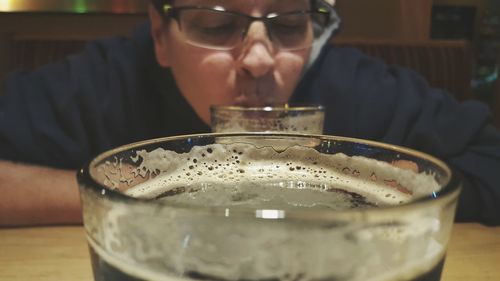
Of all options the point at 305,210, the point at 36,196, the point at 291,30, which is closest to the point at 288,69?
the point at 291,30

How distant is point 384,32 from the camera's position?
3299mm

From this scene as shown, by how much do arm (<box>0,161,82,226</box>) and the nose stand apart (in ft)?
1.29

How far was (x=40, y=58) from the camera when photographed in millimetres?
1807

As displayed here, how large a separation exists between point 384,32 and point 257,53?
251 cm

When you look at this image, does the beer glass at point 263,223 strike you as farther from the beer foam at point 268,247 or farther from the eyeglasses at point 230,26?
the eyeglasses at point 230,26

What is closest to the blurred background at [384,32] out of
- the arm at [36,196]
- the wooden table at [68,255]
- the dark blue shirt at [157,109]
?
the dark blue shirt at [157,109]

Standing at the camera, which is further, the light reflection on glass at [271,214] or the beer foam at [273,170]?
the beer foam at [273,170]

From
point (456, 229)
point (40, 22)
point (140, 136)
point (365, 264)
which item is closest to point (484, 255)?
point (456, 229)

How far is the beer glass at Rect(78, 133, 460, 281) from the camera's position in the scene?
22 cm

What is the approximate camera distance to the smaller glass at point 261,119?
2.23ft

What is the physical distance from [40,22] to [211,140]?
9.70 ft

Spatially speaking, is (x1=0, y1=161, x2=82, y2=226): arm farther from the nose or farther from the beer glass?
the beer glass

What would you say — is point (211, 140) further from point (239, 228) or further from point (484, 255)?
point (484, 255)

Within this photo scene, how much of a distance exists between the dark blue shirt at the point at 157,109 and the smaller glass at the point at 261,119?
60 centimetres
